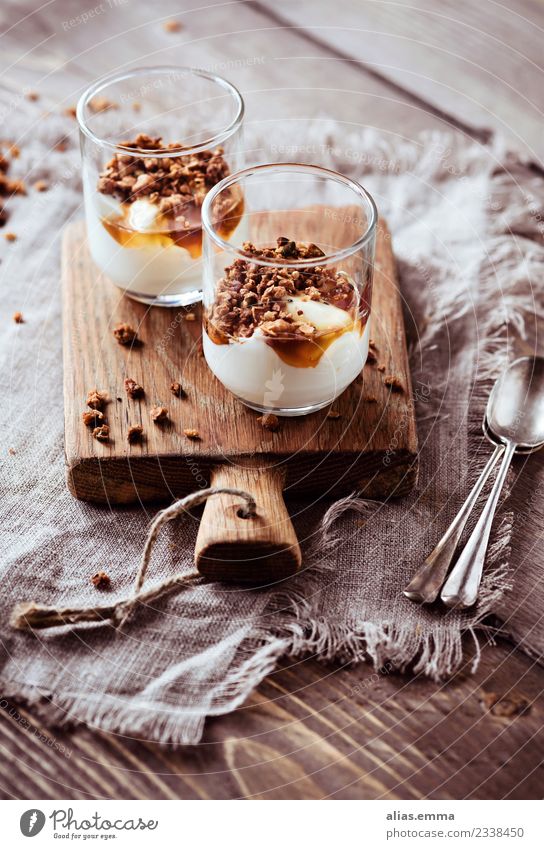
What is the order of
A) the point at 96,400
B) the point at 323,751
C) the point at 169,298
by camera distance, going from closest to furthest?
the point at 323,751 → the point at 96,400 → the point at 169,298

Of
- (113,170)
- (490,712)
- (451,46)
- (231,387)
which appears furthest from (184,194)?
(451,46)

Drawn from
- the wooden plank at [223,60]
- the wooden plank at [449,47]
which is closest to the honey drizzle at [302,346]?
the wooden plank at [223,60]

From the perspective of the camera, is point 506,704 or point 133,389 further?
point 133,389

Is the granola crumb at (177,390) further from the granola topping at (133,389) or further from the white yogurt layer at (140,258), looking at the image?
the white yogurt layer at (140,258)

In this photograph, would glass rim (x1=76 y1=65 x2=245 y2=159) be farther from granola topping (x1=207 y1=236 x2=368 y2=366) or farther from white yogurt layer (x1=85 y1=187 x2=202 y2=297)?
granola topping (x1=207 y1=236 x2=368 y2=366)

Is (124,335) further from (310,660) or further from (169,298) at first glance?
(310,660)

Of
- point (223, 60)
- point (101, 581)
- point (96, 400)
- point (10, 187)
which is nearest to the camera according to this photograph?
point (101, 581)

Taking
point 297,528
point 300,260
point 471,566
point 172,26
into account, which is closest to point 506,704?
point 471,566
